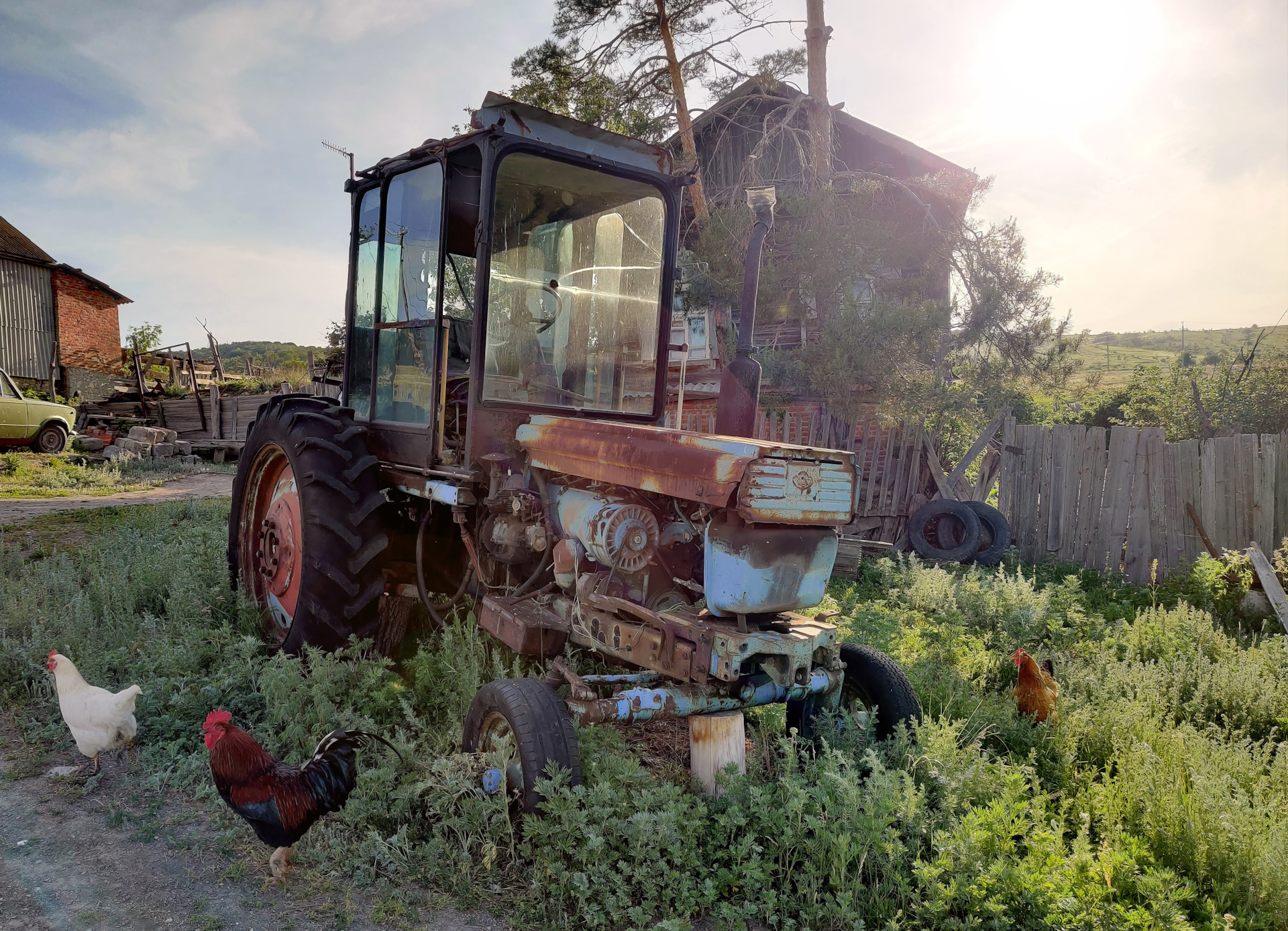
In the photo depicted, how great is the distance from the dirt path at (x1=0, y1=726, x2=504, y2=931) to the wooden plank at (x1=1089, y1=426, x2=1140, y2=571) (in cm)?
738

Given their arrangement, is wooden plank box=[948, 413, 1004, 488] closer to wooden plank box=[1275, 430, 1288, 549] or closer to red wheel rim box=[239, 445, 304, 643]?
wooden plank box=[1275, 430, 1288, 549]

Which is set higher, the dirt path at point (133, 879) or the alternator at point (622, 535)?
the alternator at point (622, 535)

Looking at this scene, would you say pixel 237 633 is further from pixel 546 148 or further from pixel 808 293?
pixel 808 293

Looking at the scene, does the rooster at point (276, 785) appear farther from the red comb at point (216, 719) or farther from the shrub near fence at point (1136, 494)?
the shrub near fence at point (1136, 494)

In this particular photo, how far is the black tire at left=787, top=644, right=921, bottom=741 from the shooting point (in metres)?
3.31

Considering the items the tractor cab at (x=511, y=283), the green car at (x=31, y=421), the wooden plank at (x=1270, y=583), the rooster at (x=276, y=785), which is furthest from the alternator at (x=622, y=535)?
the green car at (x=31, y=421)

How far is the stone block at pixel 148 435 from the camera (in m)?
16.5

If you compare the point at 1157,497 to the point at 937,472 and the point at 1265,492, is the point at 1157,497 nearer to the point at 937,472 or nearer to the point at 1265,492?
the point at 1265,492

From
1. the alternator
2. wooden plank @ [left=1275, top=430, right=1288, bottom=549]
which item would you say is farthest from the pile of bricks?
wooden plank @ [left=1275, top=430, right=1288, bottom=549]

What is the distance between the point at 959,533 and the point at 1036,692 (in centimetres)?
498

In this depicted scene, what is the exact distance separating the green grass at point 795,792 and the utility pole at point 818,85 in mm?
8546

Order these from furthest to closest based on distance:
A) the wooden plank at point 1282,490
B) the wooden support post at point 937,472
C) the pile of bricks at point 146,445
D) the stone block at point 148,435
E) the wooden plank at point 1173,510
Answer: the stone block at point 148,435 < the pile of bricks at point 146,445 < the wooden support post at point 937,472 < the wooden plank at point 1173,510 < the wooden plank at point 1282,490

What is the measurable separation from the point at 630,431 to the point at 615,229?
58.0 inches

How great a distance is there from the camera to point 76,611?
452 cm
